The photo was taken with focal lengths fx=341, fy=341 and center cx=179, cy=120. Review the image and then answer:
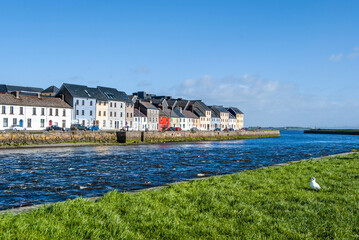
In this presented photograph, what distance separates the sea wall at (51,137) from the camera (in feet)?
170

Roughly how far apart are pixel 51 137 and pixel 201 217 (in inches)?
2103

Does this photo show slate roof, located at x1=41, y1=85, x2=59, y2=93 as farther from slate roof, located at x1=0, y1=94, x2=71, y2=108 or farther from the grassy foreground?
the grassy foreground

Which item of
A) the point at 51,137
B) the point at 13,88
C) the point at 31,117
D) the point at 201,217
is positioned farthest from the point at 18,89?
the point at 201,217

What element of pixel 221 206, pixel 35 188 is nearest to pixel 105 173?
pixel 35 188

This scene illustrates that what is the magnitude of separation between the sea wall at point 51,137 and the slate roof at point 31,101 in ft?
64.8

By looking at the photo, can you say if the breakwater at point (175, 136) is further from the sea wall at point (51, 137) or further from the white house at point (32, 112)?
the white house at point (32, 112)

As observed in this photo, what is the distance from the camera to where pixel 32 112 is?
7631 centimetres

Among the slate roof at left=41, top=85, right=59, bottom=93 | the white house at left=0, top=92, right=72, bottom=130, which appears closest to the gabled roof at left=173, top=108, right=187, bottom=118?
the slate roof at left=41, top=85, right=59, bottom=93

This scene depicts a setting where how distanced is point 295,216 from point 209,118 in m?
154

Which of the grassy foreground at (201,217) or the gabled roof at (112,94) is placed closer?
the grassy foreground at (201,217)

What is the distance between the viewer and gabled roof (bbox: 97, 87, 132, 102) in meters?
104

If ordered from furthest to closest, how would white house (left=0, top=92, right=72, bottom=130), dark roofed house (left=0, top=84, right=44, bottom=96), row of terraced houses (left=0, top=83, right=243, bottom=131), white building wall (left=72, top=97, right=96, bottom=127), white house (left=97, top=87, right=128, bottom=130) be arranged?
white house (left=97, top=87, right=128, bottom=130) < dark roofed house (left=0, top=84, right=44, bottom=96) < white building wall (left=72, top=97, right=96, bottom=127) < row of terraced houses (left=0, top=83, right=243, bottom=131) < white house (left=0, top=92, right=72, bottom=130)

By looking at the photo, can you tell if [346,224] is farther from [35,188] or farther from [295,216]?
[35,188]

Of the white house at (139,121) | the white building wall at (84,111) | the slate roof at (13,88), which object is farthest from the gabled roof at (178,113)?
the slate roof at (13,88)
